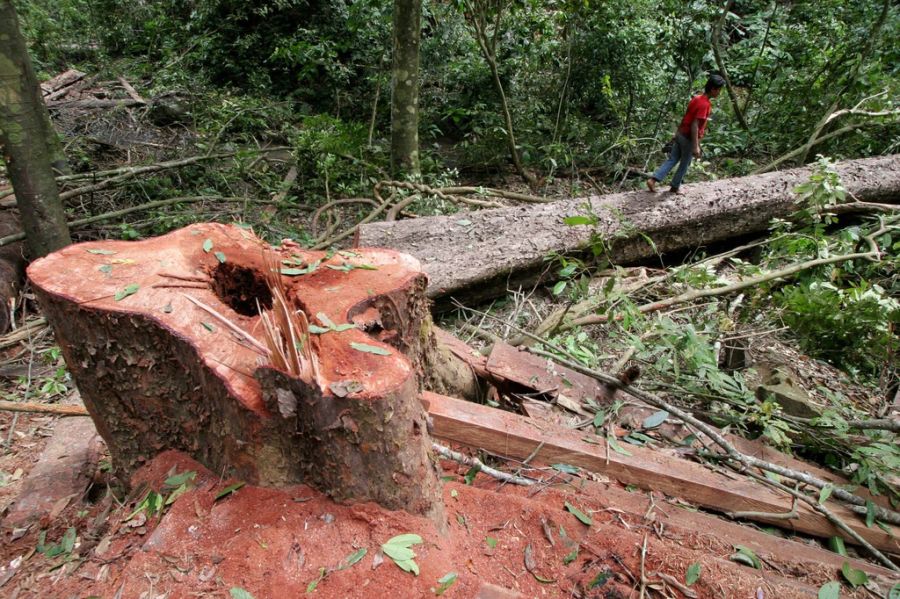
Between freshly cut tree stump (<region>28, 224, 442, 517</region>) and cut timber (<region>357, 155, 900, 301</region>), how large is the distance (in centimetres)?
178

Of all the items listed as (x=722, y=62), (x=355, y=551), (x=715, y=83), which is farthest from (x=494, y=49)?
(x=355, y=551)

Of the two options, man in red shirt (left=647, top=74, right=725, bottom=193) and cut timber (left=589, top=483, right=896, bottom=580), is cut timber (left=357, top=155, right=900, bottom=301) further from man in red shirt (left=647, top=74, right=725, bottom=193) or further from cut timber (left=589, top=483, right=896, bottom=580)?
cut timber (left=589, top=483, right=896, bottom=580)

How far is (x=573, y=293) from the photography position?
3793 millimetres

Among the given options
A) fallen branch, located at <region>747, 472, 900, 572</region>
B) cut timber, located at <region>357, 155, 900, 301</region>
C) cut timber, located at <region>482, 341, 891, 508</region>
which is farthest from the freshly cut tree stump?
cut timber, located at <region>357, 155, 900, 301</region>

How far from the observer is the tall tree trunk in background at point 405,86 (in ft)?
18.2

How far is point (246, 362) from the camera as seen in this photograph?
1724 mm

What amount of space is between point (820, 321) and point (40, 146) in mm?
5557

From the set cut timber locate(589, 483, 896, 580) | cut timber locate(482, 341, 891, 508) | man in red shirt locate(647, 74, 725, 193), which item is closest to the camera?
cut timber locate(589, 483, 896, 580)

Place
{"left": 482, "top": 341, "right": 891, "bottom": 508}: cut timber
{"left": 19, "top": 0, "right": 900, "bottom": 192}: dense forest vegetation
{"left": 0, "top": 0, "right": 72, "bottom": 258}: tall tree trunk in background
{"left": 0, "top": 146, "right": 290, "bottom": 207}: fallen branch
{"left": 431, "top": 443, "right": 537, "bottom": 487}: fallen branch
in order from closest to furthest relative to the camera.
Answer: {"left": 431, "top": 443, "right": 537, "bottom": 487}: fallen branch
{"left": 482, "top": 341, "right": 891, "bottom": 508}: cut timber
{"left": 0, "top": 0, "right": 72, "bottom": 258}: tall tree trunk in background
{"left": 0, "top": 146, "right": 290, "bottom": 207}: fallen branch
{"left": 19, "top": 0, "right": 900, "bottom": 192}: dense forest vegetation

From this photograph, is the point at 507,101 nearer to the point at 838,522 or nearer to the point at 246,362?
the point at 838,522

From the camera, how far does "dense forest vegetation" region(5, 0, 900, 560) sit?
212 inches

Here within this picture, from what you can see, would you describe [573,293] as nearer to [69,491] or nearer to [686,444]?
[686,444]

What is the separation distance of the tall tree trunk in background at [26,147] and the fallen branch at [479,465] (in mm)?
3624

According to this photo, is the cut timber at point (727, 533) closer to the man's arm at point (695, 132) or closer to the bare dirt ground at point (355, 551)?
the bare dirt ground at point (355, 551)
